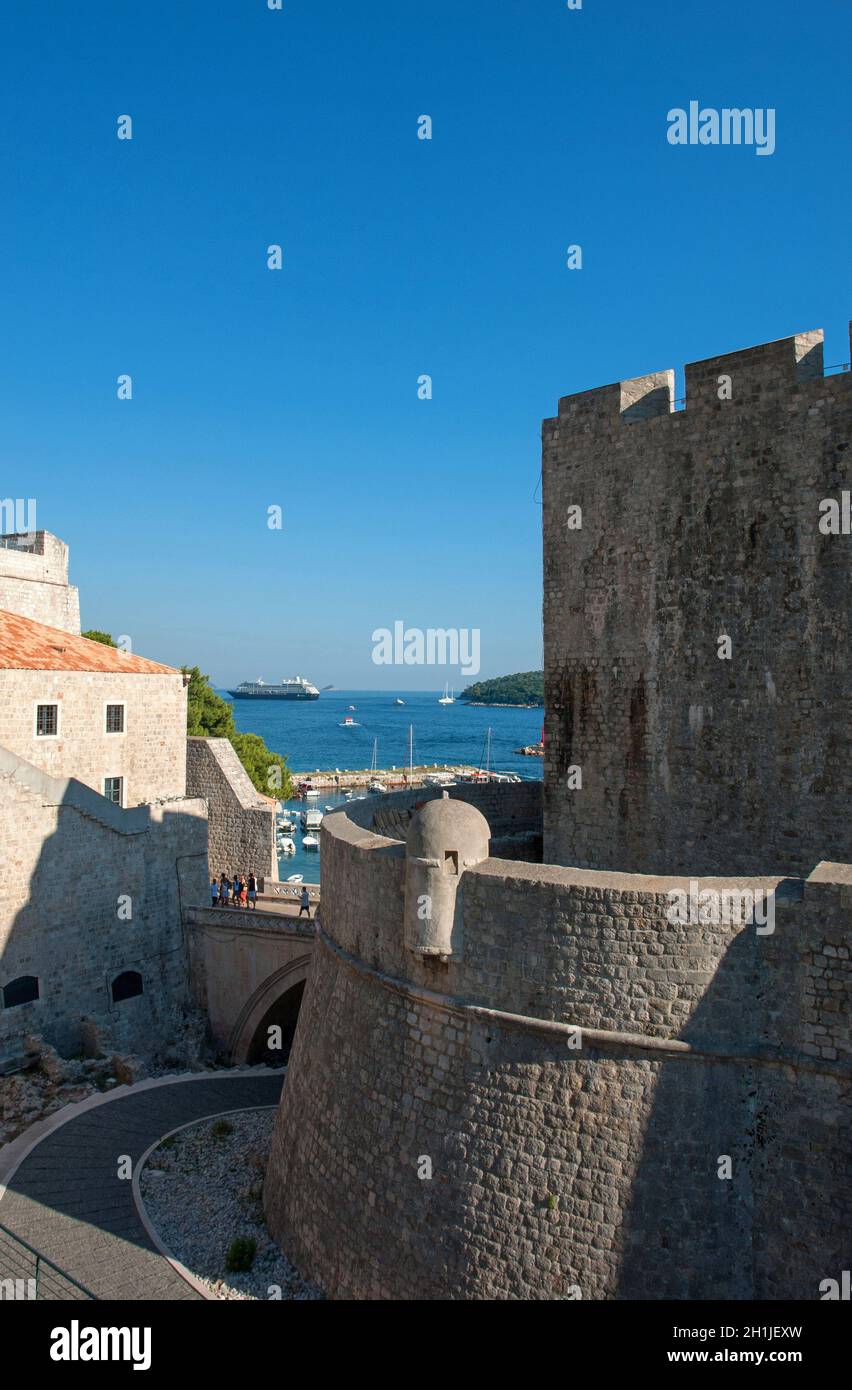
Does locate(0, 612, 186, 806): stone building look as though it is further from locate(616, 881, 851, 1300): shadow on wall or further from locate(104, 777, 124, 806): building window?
locate(616, 881, 851, 1300): shadow on wall

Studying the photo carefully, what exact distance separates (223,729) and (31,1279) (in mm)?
30597

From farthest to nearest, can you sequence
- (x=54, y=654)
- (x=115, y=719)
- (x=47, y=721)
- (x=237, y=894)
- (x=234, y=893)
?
(x=234, y=893) < (x=237, y=894) < (x=115, y=719) < (x=54, y=654) < (x=47, y=721)

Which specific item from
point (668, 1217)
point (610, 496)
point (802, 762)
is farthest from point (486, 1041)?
point (610, 496)

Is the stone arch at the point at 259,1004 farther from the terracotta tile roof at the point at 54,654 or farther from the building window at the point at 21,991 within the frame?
the terracotta tile roof at the point at 54,654

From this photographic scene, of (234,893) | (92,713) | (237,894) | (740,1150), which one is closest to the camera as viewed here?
(740,1150)

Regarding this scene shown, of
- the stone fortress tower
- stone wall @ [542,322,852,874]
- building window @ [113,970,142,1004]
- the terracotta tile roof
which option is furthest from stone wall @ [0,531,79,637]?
stone wall @ [542,322,852,874]

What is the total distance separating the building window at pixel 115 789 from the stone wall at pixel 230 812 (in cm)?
380

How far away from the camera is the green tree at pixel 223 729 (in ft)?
127

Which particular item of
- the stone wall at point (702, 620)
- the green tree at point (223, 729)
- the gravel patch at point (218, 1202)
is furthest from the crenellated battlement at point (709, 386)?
the green tree at point (223, 729)

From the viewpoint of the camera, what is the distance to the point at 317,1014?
11.6 metres

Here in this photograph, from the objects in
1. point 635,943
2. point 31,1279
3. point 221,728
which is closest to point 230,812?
point 221,728

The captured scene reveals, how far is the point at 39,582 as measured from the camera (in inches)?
1071

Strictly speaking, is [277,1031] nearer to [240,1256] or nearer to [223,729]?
[240,1256]

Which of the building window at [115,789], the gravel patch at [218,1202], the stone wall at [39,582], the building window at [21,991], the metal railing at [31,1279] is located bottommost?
the gravel patch at [218,1202]
